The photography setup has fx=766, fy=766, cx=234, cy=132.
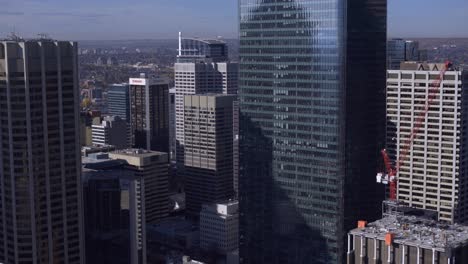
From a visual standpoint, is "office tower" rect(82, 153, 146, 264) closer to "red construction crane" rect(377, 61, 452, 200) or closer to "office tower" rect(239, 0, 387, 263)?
"office tower" rect(239, 0, 387, 263)

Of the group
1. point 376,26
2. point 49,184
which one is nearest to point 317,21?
point 376,26

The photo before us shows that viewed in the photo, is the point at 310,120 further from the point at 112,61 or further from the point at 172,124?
the point at 112,61

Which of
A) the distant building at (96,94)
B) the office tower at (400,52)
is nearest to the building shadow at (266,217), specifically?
the office tower at (400,52)

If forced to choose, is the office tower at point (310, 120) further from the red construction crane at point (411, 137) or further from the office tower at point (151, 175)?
the office tower at point (151, 175)

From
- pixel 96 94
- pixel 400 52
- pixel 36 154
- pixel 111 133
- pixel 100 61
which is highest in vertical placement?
pixel 100 61

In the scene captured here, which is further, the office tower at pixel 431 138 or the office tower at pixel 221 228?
the office tower at pixel 221 228

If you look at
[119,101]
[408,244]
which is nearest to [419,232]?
[408,244]

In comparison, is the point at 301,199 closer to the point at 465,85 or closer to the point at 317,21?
the point at 317,21
